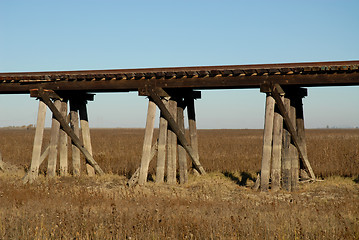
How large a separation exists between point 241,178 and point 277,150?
289cm

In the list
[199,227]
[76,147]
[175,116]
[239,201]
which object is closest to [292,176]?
[239,201]

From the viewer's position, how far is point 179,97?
13773 mm

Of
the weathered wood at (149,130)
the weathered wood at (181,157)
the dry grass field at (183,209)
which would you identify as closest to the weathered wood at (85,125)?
the dry grass field at (183,209)

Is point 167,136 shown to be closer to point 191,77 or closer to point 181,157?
point 181,157

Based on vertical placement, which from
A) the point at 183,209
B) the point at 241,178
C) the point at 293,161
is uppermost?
the point at 293,161

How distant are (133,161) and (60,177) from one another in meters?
5.46

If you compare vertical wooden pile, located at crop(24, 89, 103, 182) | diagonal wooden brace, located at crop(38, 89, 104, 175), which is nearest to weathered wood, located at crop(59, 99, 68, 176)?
vertical wooden pile, located at crop(24, 89, 103, 182)

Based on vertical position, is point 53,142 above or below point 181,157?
above

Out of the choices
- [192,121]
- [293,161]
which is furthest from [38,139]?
[293,161]

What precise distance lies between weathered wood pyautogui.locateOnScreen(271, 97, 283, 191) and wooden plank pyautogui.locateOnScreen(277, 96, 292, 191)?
0.21m

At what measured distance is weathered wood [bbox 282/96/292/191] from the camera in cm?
1212

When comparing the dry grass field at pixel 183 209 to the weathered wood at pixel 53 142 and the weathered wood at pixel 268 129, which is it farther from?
the weathered wood at pixel 268 129

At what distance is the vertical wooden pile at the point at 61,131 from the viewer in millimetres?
13695

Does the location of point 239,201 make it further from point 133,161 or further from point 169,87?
point 133,161
